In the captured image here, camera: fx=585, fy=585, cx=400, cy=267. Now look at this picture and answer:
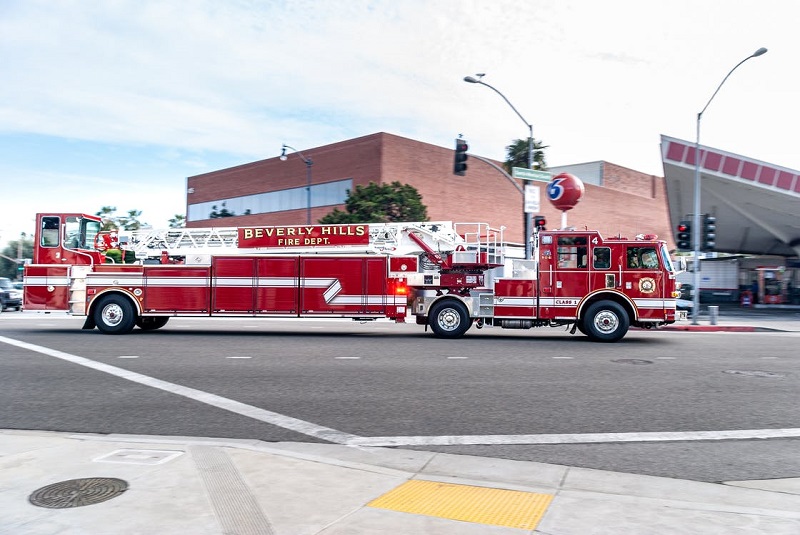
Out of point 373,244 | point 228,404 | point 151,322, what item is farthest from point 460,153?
point 228,404

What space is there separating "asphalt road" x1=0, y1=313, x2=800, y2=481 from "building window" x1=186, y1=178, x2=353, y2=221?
33.3 meters

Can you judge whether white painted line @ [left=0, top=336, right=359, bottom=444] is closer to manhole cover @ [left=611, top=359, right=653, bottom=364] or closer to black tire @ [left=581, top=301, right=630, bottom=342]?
manhole cover @ [left=611, top=359, right=653, bottom=364]

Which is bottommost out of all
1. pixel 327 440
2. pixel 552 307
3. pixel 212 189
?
pixel 327 440

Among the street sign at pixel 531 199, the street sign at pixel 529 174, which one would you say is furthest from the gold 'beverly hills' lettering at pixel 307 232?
the street sign at pixel 531 199

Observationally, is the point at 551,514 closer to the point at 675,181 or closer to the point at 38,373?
the point at 38,373

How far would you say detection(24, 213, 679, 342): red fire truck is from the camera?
623 inches

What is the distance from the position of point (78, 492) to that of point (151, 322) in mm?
15358

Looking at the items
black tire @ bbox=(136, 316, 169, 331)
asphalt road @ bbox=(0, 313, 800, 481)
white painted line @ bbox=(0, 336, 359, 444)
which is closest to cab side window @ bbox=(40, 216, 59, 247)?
black tire @ bbox=(136, 316, 169, 331)

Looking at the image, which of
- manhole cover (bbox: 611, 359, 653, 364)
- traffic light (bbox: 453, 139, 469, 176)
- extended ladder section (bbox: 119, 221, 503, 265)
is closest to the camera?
manhole cover (bbox: 611, 359, 653, 364)

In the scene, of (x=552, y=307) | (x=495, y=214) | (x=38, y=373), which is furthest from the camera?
(x=495, y=214)

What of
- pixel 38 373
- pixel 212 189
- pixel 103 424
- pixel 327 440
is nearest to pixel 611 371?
pixel 327 440

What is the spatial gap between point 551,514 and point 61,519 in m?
3.56

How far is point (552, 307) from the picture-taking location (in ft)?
52.3

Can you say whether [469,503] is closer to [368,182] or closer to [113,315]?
[113,315]
